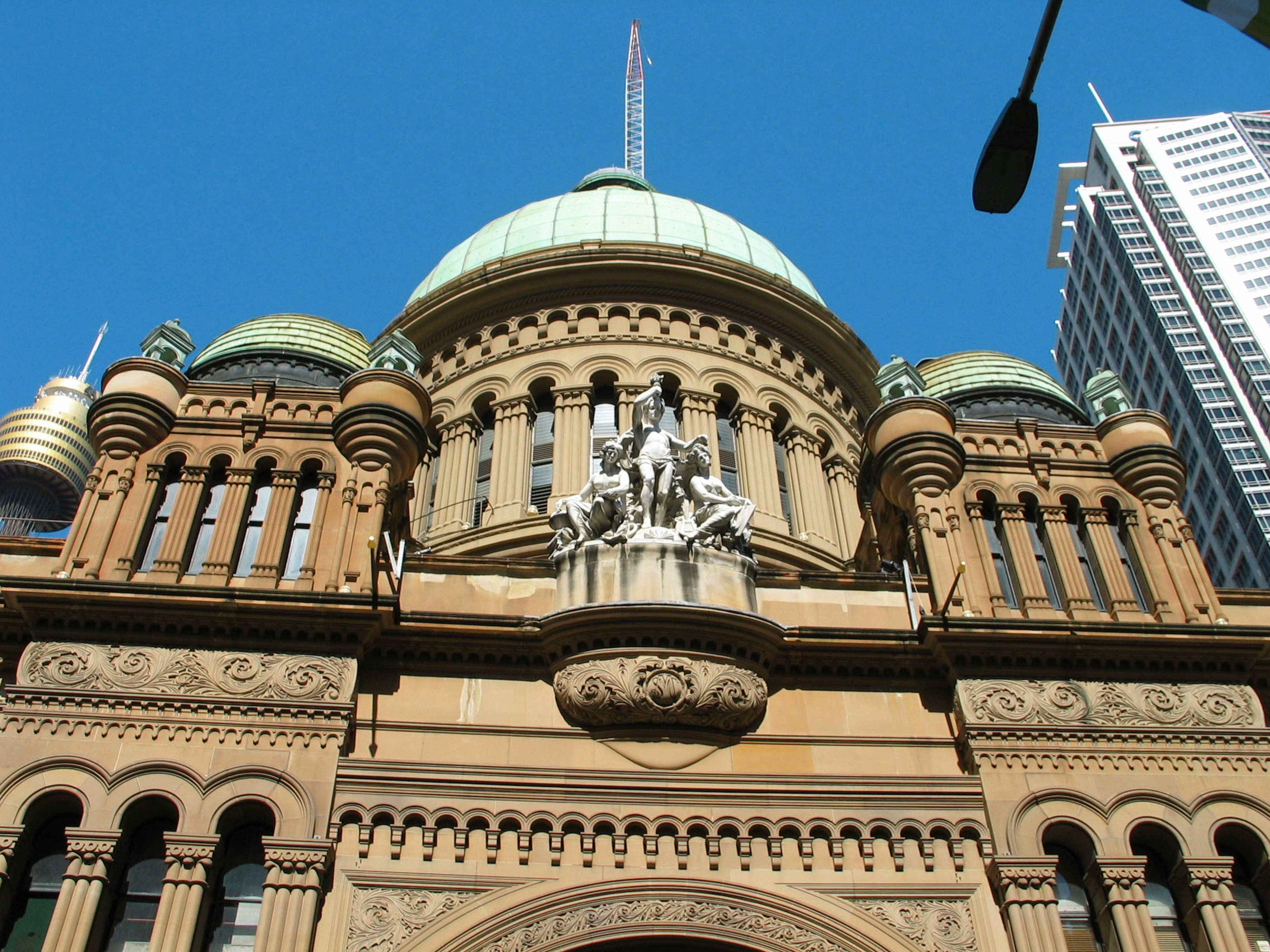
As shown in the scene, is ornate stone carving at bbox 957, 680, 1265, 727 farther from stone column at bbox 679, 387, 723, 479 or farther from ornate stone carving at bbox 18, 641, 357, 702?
stone column at bbox 679, 387, 723, 479

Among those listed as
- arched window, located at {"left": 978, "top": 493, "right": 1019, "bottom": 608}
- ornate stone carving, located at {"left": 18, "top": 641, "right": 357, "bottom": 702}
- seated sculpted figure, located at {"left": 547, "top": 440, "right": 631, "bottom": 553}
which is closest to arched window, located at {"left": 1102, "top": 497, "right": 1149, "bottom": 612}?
arched window, located at {"left": 978, "top": 493, "right": 1019, "bottom": 608}

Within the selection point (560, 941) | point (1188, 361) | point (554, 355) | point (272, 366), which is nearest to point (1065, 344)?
point (1188, 361)

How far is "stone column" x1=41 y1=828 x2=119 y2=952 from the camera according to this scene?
15797mm

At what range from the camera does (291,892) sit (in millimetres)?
16391

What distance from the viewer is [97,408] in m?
22.6

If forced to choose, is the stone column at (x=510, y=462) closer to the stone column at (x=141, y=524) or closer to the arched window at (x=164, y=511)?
the arched window at (x=164, y=511)

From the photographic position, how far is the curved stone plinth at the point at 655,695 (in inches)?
738

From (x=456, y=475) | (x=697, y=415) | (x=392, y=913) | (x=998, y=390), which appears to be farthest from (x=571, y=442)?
(x=392, y=913)

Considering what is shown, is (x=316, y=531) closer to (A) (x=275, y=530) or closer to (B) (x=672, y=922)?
(A) (x=275, y=530)

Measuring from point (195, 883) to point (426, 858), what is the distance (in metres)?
2.90

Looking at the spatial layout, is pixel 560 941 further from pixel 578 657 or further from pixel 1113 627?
pixel 1113 627

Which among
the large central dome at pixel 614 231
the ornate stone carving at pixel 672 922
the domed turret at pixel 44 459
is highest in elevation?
the domed turret at pixel 44 459

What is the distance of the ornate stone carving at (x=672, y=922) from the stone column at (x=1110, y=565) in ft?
26.6

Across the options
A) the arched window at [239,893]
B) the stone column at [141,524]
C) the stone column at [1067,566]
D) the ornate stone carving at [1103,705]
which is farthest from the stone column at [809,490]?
the arched window at [239,893]
